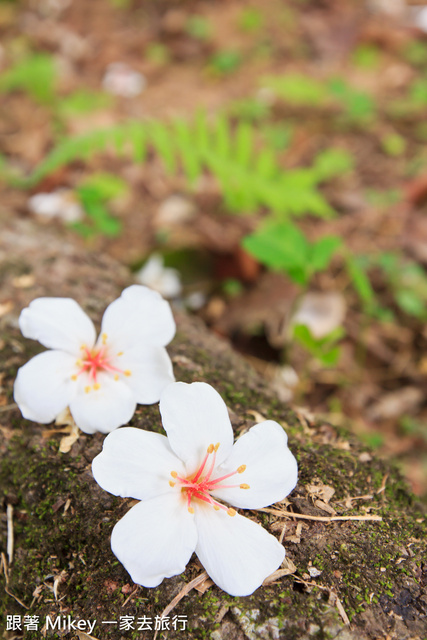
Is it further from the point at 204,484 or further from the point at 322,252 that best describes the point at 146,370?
the point at 322,252

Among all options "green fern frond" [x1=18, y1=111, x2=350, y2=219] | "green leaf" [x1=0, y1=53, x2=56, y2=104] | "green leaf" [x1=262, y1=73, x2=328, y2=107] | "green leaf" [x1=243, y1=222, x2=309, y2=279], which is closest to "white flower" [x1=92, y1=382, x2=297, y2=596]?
"green leaf" [x1=243, y1=222, x2=309, y2=279]

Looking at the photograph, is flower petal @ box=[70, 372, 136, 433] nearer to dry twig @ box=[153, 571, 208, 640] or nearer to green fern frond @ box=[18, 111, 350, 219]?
dry twig @ box=[153, 571, 208, 640]

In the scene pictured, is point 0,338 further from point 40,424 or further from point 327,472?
point 327,472

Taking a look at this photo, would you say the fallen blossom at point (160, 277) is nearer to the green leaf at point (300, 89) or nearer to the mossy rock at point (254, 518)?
the mossy rock at point (254, 518)

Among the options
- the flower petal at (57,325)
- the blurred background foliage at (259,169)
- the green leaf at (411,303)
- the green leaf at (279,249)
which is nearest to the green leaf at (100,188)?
the blurred background foliage at (259,169)

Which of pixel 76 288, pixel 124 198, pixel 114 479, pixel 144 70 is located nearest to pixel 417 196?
pixel 124 198

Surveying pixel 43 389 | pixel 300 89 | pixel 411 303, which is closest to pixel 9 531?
pixel 43 389
